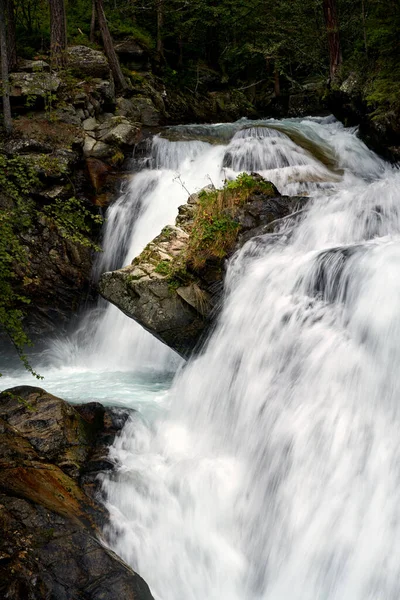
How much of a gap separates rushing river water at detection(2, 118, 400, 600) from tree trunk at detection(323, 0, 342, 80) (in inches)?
283

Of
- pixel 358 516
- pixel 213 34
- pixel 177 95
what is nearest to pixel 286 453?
pixel 358 516

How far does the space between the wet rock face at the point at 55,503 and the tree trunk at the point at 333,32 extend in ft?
40.9

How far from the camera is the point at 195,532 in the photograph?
206 inches

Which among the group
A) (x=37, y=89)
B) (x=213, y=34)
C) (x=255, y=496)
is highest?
(x=213, y=34)

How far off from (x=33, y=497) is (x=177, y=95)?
56.8ft

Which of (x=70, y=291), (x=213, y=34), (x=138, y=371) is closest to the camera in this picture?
(x=138, y=371)

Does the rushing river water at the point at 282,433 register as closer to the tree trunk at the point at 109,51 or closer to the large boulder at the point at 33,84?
the large boulder at the point at 33,84

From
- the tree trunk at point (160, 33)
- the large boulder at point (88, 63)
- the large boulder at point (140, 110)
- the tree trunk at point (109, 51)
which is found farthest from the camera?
the tree trunk at point (160, 33)

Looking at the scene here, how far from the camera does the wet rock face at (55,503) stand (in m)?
3.96

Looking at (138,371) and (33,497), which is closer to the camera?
(33,497)

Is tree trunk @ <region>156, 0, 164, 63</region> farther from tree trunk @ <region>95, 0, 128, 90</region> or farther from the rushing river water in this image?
the rushing river water

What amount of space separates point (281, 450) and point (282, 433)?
0.63 ft

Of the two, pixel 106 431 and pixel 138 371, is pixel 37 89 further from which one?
pixel 106 431

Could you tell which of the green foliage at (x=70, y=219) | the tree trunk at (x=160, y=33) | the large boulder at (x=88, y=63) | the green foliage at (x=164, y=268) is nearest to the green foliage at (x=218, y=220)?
the green foliage at (x=164, y=268)
